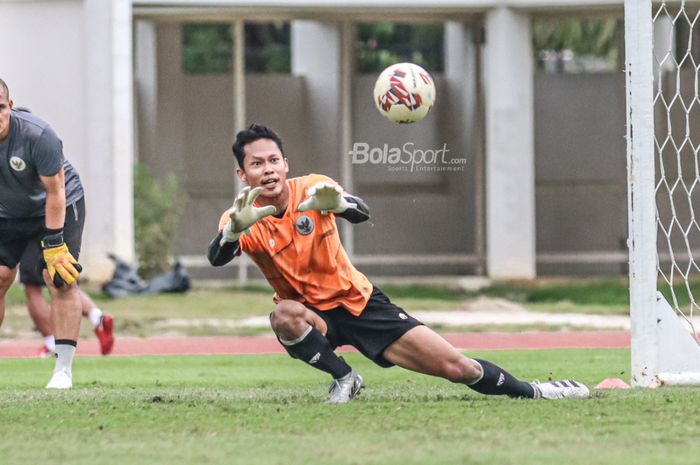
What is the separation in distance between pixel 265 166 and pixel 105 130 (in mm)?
12742

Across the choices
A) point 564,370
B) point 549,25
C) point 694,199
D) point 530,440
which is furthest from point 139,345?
point 549,25

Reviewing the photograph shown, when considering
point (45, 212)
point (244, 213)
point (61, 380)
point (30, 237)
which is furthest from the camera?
point (30, 237)

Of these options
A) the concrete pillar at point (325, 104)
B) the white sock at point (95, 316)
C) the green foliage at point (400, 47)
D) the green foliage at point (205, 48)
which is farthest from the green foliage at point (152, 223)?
the green foliage at point (205, 48)

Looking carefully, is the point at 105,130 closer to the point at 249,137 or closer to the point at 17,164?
the point at 17,164

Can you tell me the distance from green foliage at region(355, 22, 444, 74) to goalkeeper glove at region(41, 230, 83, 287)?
14517mm

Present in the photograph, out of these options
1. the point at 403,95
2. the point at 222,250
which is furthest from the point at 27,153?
the point at 403,95

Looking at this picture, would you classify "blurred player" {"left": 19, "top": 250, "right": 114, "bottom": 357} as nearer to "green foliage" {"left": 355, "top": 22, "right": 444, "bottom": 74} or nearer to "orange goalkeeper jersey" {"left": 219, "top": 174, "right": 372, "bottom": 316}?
"orange goalkeeper jersey" {"left": 219, "top": 174, "right": 372, "bottom": 316}

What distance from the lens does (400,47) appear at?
86.2ft

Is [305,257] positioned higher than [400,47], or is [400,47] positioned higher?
[400,47]

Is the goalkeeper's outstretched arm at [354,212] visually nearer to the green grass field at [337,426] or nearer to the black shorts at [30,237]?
the green grass field at [337,426]

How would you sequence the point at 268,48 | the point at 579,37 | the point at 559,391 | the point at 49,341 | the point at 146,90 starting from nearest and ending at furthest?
the point at 559,391 → the point at 49,341 → the point at 146,90 → the point at 579,37 → the point at 268,48

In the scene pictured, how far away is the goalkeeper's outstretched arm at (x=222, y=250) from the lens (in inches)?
289

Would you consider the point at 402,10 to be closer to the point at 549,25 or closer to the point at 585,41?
the point at 549,25

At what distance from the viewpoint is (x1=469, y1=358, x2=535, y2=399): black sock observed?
7699 millimetres
